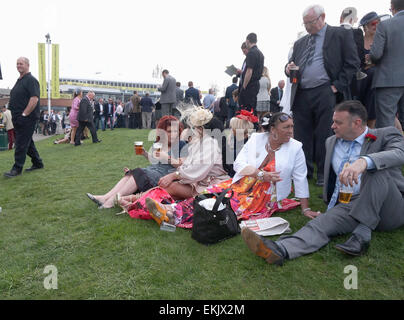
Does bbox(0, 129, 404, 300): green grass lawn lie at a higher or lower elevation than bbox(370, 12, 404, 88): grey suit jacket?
lower

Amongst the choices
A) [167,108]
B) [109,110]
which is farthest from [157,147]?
[109,110]

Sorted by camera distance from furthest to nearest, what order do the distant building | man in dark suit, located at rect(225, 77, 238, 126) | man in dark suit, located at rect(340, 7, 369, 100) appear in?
the distant building < man in dark suit, located at rect(225, 77, 238, 126) < man in dark suit, located at rect(340, 7, 369, 100)

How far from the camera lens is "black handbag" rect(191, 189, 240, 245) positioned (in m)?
2.71

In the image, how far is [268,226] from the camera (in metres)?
2.87

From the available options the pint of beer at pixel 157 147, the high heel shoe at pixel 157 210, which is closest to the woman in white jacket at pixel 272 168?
the high heel shoe at pixel 157 210

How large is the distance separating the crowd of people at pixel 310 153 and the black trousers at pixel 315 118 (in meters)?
0.01

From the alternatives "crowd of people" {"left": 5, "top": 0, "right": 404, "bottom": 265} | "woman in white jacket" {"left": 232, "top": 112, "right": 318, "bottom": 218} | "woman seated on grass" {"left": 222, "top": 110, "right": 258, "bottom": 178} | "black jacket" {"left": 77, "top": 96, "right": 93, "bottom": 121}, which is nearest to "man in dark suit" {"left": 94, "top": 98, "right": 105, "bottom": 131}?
"black jacket" {"left": 77, "top": 96, "right": 93, "bottom": 121}

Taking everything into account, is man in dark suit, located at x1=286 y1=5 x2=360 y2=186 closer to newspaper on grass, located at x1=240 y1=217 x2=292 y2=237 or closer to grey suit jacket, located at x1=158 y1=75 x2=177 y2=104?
newspaper on grass, located at x1=240 y1=217 x2=292 y2=237

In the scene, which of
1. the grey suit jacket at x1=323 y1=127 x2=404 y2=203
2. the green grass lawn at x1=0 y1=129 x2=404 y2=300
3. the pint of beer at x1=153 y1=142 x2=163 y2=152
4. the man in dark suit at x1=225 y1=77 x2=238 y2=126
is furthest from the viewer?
the man in dark suit at x1=225 y1=77 x2=238 y2=126

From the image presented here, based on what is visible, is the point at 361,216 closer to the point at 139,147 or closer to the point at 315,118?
the point at 315,118

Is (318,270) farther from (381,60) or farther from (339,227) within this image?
(381,60)

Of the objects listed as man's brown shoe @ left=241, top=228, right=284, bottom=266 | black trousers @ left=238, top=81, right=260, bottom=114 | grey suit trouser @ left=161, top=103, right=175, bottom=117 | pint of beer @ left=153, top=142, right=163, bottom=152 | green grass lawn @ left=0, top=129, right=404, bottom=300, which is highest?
grey suit trouser @ left=161, top=103, right=175, bottom=117

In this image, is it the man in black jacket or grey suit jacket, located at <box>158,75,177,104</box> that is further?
grey suit jacket, located at <box>158,75,177,104</box>

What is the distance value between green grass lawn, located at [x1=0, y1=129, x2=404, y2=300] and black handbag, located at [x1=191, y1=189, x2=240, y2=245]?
81mm
